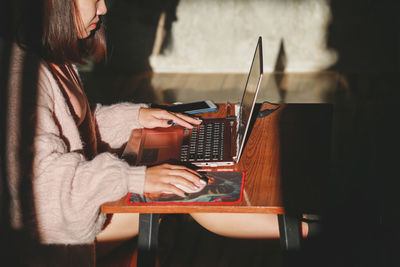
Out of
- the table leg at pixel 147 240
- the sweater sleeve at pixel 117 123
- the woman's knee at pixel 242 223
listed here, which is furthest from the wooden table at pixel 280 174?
the sweater sleeve at pixel 117 123

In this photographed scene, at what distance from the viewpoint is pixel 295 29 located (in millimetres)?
3441

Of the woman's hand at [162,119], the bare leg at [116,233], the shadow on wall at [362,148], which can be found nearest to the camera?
the bare leg at [116,233]

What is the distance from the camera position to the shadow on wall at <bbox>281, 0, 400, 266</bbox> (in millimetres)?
1626

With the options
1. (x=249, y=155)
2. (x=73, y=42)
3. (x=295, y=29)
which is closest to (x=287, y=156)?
(x=249, y=155)

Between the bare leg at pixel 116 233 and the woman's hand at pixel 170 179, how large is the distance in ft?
0.88

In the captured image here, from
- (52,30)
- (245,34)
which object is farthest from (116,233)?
(245,34)

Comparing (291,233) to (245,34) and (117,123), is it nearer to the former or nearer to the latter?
(117,123)

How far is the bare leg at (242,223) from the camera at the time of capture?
1.25 meters

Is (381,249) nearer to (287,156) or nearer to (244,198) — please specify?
(287,156)

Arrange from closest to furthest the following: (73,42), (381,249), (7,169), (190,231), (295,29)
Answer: (7,169) → (73,42) → (381,249) → (190,231) → (295,29)

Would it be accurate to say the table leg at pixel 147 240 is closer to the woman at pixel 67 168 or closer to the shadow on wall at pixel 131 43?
the woman at pixel 67 168

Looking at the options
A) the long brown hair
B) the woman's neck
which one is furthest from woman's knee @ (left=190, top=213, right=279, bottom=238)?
the long brown hair

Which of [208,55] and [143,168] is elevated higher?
[208,55]

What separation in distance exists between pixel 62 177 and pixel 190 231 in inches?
39.4
